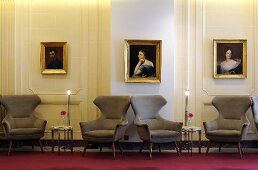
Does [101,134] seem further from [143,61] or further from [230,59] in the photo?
[230,59]

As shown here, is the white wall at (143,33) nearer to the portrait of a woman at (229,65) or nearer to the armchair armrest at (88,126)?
the armchair armrest at (88,126)

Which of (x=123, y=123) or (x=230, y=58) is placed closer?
(x=123, y=123)

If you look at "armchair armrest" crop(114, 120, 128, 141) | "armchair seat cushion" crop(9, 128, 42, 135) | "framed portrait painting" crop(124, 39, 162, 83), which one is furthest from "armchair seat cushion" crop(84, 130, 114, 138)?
"framed portrait painting" crop(124, 39, 162, 83)

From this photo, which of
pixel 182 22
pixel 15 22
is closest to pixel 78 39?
pixel 15 22

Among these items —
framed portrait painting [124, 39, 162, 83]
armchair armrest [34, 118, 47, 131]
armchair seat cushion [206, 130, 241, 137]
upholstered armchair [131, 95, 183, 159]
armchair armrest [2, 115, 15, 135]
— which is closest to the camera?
armchair seat cushion [206, 130, 241, 137]

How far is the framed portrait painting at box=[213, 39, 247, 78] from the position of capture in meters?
8.70

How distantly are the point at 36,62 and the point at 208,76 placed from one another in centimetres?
373

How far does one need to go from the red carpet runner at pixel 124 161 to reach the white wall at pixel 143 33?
3.80 ft

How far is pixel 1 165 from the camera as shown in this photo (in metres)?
6.83

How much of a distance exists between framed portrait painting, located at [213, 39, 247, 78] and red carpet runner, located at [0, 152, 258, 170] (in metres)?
1.80

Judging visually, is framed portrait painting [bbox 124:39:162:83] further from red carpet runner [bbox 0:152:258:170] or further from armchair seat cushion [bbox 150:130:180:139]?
red carpet runner [bbox 0:152:258:170]

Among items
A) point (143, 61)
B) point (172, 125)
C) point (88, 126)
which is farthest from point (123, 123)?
point (143, 61)

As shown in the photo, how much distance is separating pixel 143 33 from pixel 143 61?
1.89 ft

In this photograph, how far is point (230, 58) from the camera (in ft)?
28.6
